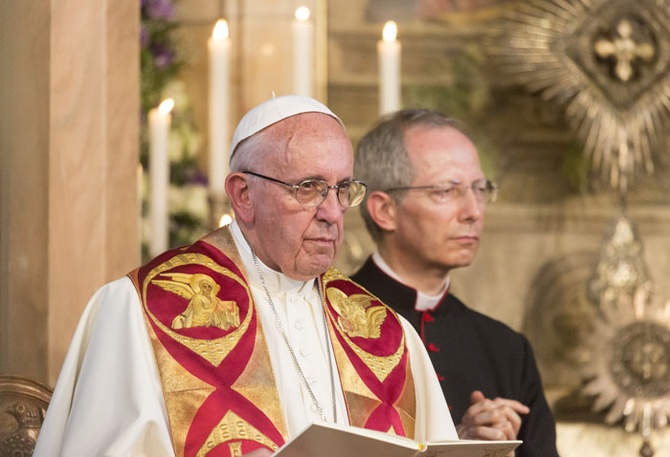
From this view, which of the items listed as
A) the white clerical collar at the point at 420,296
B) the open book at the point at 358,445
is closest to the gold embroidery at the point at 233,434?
the open book at the point at 358,445

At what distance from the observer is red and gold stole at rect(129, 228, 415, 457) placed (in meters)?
2.87

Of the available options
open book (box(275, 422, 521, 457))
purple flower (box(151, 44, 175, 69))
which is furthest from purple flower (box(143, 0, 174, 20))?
open book (box(275, 422, 521, 457))

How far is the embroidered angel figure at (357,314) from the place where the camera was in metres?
3.26

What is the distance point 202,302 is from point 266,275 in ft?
0.61

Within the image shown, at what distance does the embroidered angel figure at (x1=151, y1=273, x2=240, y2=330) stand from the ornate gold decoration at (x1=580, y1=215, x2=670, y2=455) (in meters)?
2.48

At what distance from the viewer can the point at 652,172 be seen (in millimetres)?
5852

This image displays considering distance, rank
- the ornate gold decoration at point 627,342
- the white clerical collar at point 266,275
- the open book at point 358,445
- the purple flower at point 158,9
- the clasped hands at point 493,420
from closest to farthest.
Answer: the open book at point 358,445 → the white clerical collar at point 266,275 → the clasped hands at point 493,420 → the ornate gold decoration at point 627,342 → the purple flower at point 158,9

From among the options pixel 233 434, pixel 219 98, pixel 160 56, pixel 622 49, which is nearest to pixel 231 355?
pixel 233 434

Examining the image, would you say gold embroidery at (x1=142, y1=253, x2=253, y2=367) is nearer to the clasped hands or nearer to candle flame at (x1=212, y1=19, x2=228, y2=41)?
the clasped hands

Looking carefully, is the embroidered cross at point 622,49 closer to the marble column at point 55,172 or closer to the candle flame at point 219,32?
the candle flame at point 219,32

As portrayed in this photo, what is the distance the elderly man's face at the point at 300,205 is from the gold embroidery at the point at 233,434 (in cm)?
38

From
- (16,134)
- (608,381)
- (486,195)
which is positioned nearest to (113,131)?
(16,134)

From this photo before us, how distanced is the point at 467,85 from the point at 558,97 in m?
0.40

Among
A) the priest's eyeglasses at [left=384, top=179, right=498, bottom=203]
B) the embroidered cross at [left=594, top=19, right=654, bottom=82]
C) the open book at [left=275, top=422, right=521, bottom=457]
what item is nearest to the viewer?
the open book at [left=275, top=422, right=521, bottom=457]
